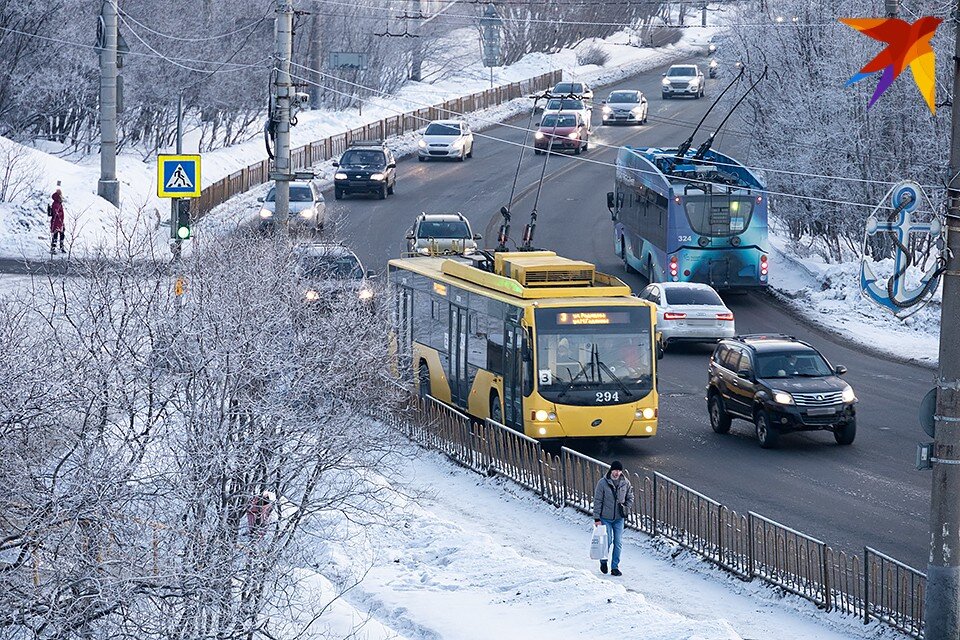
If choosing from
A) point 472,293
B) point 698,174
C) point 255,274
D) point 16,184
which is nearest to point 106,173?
point 16,184

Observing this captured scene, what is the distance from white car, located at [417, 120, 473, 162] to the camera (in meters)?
59.4

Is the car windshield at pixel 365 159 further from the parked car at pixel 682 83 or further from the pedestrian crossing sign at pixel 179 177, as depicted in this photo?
the parked car at pixel 682 83

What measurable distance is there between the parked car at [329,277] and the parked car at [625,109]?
3961cm

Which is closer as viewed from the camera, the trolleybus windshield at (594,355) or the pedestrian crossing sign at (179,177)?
the trolleybus windshield at (594,355)

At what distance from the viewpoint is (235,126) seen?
224 feet

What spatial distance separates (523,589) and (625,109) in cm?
5473

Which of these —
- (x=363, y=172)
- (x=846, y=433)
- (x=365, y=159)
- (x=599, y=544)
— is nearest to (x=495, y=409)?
(x=846, y=433)

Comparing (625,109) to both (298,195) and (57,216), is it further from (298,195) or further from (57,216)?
(57,216)

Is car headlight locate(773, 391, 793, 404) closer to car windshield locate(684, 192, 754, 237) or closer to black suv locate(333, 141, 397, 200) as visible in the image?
car windshield locate(684, 192, 754, 237)

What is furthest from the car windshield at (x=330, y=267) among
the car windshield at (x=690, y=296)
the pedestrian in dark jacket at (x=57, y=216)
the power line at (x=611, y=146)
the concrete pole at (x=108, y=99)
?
the power line at (x=611, y=146)

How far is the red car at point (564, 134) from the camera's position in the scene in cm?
6062

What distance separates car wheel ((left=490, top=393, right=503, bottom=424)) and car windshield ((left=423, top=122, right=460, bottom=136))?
3687cm

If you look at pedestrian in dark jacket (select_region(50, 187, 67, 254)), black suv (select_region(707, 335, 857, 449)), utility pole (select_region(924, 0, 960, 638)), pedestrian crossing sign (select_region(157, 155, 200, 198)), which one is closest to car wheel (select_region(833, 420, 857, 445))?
black suv (select_region(707, 335, 857, 449))

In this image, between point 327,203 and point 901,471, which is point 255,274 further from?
point 327,203
